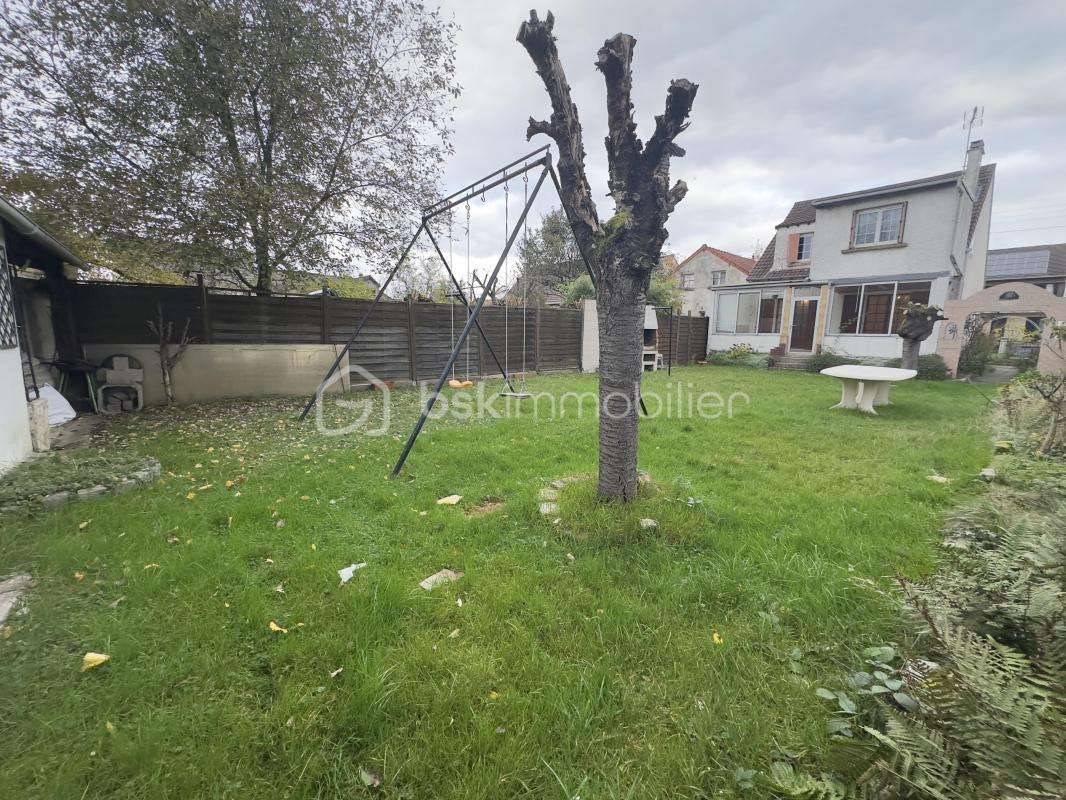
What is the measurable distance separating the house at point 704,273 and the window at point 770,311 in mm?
7542

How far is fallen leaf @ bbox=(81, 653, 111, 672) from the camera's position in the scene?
1.65 meters

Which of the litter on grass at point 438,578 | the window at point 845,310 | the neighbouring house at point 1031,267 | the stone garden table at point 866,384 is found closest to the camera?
the litter on grass at point 438,578

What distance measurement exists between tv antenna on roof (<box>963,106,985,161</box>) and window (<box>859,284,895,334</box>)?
4.57 meters

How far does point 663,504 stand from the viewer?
2.92 m

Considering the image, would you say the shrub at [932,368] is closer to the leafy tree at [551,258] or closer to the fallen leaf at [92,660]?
the fallen leaf at [92,660]

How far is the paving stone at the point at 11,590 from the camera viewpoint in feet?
6.36

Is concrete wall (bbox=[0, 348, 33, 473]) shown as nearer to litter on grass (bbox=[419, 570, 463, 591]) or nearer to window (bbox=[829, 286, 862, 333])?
litter on grass (bbox=[419, 570, 463, 591])

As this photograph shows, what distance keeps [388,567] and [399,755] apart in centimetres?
112

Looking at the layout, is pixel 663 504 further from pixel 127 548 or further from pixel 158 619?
pixel 127 548

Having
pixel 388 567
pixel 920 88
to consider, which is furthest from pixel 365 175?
pixel 920 88

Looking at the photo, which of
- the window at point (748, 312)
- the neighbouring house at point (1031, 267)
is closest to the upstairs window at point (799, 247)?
the window at point (748, 312)

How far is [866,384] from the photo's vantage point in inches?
260

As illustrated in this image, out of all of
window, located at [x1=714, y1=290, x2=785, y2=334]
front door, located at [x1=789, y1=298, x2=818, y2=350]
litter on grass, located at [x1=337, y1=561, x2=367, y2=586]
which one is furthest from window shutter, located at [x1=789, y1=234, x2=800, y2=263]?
litter on grass, located at [x1=337, y1=561, x2=367, y2=586]

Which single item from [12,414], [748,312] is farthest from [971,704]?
[748,312]
